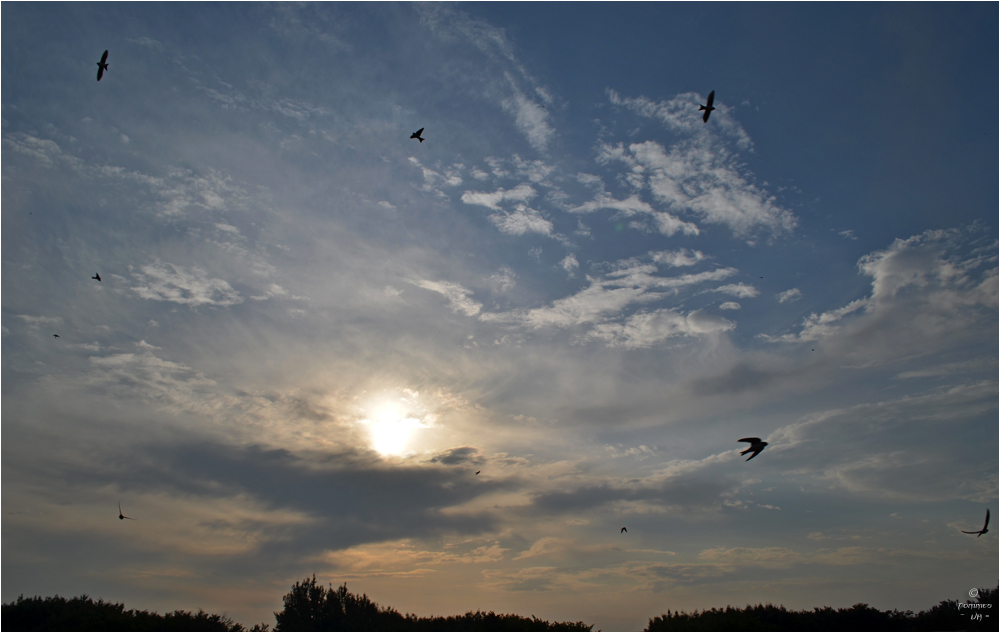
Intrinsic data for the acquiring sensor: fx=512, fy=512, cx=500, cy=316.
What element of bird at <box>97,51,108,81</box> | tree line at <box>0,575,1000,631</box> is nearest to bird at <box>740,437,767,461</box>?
tree line at <box>0,575,1000,631</box>

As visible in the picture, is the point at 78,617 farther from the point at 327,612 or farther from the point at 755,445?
the point at 755,445

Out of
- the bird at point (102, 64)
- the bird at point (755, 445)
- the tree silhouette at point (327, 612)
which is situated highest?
the bird at point (102, 64)

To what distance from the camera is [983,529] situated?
73.2ft

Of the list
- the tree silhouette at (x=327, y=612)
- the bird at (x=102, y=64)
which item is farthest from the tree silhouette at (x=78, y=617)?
the bird at (x=102, y=64)

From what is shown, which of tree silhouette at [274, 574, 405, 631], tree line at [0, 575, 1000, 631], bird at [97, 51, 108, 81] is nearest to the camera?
bird at [97, 51, 108, 81]

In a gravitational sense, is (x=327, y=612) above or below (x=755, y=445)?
below

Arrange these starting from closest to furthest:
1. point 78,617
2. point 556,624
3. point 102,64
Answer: point 102,64, point 78,617, point 556,624

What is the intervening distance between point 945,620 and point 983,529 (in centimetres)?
1489

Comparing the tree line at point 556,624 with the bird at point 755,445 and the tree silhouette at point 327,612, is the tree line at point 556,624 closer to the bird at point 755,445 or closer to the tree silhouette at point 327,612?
the tree silhouette at point 327,612

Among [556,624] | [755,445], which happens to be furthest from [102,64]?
[556,624]

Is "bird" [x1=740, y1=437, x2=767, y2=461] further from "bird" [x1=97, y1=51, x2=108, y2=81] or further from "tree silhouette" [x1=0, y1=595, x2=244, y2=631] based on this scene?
"tree silhouette" [x1=0, y1=595, x2=244, y2=631]

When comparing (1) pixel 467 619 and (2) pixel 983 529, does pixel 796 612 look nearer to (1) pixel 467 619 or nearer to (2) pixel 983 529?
(2) pixel 983 529

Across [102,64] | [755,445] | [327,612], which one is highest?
[102,64]

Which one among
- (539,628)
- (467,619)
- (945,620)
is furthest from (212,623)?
(945,620)
